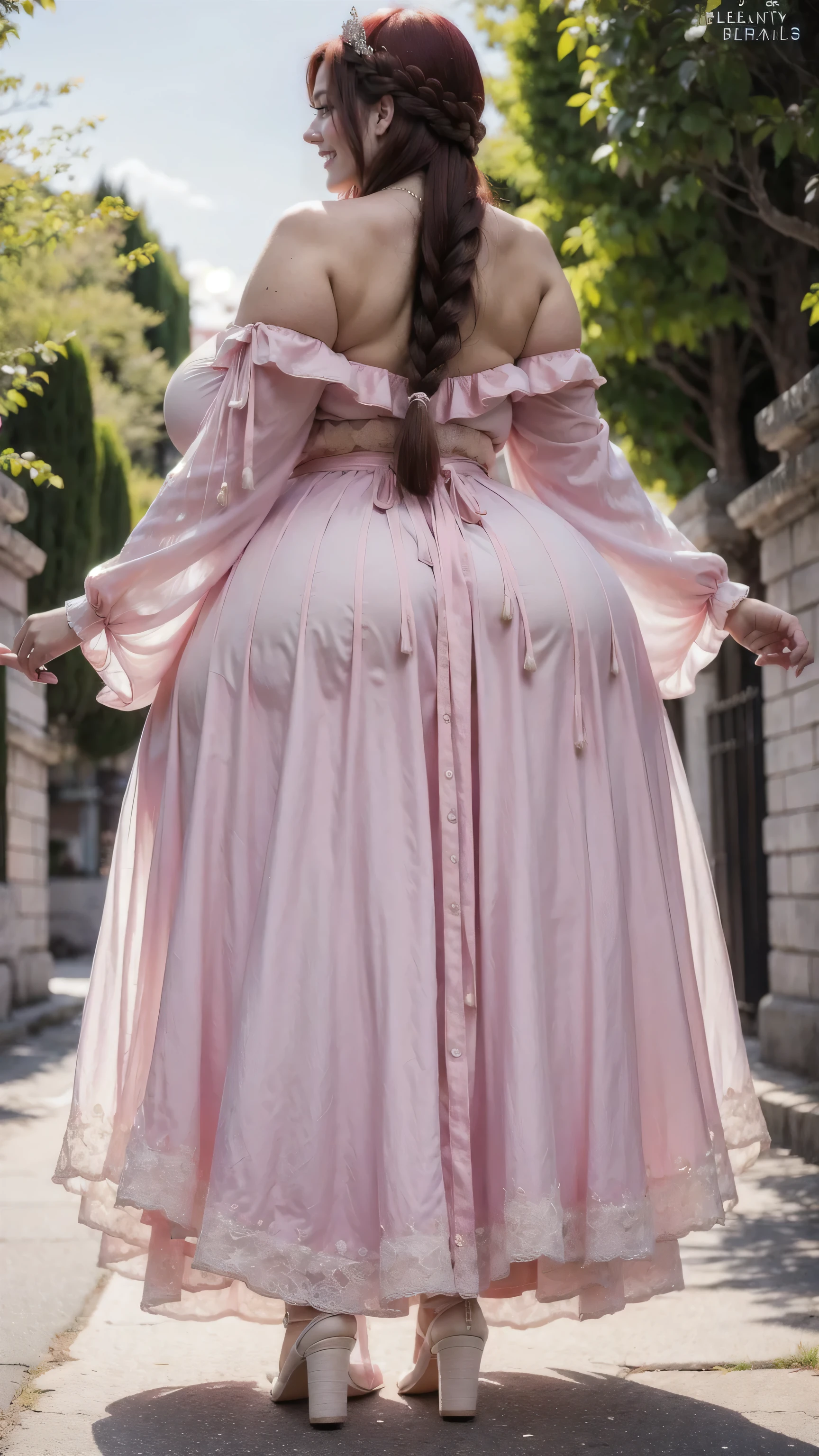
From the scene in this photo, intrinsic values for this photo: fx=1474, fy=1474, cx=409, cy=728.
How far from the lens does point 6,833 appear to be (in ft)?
26.4

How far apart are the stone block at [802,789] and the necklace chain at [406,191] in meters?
3.50

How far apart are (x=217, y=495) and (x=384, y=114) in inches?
26.9

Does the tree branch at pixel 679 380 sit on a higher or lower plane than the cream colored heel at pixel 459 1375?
higher

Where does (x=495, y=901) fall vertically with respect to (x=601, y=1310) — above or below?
above

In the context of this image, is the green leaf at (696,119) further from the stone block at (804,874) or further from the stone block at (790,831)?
the stone block at (804,874)

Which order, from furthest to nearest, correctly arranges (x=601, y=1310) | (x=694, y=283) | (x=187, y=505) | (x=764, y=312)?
(x=764, y=312)
(x=694, y=283)
(x=187, y=505)
(x=601, y=1310)

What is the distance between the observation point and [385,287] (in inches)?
91.4

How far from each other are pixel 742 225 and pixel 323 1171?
6.31 metres

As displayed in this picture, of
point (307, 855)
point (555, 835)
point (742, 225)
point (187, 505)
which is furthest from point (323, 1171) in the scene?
point (742, 225)

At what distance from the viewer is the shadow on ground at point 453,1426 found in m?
1.90

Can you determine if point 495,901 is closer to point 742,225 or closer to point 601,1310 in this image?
point 601,1310

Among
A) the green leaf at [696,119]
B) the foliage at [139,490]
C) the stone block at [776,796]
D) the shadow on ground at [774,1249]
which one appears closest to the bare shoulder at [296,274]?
the shadow on ground at [774,1249]

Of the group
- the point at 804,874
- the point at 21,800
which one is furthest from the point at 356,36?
the point at 21,800

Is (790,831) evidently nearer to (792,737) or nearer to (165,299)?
(792,737)
